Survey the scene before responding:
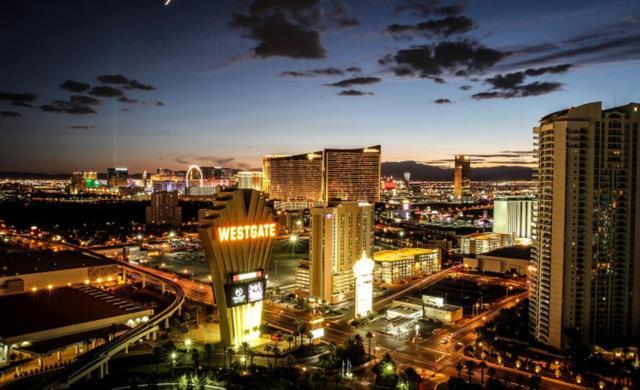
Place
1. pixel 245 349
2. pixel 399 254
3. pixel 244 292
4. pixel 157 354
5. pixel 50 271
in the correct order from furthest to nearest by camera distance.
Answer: pixel 399 254
pixel 50 271
pixel 244 292
pixel 157 354
pixel 245 349

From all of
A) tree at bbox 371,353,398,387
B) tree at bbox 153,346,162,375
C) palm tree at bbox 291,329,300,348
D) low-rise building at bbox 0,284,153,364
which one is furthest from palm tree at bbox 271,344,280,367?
low-rise building at bbox 0,284,153,364

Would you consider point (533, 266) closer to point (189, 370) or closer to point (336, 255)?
point (336, 255)

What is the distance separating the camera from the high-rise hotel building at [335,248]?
185ft

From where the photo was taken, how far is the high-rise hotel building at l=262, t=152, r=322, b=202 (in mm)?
159075

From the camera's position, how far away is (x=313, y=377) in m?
32.3

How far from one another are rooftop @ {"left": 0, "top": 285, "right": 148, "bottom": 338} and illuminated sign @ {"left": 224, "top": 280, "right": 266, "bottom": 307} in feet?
43.5

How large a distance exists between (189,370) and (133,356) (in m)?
6.81

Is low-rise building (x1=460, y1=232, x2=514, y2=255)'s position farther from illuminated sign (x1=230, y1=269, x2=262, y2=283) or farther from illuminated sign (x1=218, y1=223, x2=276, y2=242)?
illuminated sign (x1=230, y1=269, x2=262, y2=283)

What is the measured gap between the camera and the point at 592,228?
132 feet

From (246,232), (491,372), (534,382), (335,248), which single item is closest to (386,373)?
(491,372)

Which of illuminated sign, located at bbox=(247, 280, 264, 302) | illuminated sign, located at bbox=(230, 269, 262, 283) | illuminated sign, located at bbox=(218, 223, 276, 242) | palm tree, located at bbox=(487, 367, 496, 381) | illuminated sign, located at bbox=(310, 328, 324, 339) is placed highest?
illuminated sign, located at bbox=(218, 223, 276, 242)

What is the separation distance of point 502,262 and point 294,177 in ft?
338

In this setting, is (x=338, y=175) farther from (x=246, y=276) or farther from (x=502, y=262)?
(x=246, y=276)

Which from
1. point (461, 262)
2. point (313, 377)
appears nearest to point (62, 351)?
point (313, 377)
